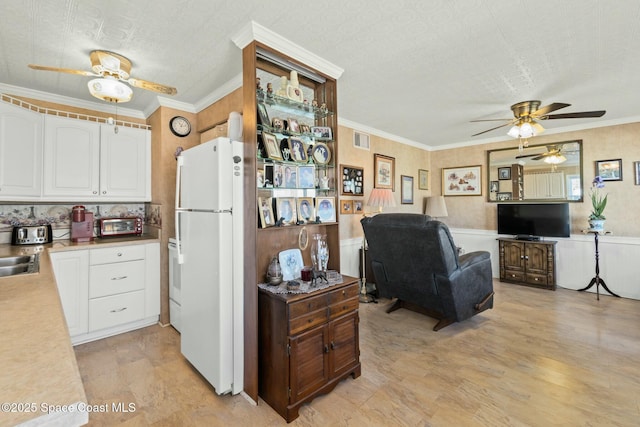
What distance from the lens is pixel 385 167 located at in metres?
4.71

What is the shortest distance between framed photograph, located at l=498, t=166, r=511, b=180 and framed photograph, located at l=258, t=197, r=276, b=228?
15.4ft

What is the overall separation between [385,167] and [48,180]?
426 cm

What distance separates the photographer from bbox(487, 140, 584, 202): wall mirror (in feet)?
14.4

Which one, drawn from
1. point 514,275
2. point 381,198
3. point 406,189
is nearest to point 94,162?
point 381,198

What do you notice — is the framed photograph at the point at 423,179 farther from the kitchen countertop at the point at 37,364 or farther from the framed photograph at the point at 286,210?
the kitchen countertop at the point at 37,364

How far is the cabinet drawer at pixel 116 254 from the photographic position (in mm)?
2764

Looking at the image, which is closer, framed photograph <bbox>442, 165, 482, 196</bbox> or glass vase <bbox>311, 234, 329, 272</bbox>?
glass vase <bbox>311, 234, 329, 272</bbox>

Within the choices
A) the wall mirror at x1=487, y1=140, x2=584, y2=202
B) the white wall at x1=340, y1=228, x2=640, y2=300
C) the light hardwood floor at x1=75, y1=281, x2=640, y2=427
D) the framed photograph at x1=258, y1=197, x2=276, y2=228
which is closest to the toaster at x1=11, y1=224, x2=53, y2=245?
the light hardwood floor at x1=75, y1=281, x2=640, y2=427

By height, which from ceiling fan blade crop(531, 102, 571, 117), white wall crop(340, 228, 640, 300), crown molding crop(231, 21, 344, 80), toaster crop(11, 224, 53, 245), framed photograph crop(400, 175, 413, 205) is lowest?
white wall crop(340, 228, 640, 300)

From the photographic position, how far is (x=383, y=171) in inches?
184

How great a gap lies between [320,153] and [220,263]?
115 cm

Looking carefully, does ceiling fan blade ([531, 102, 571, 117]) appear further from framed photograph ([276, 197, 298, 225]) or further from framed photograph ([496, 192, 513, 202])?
framed photograph ([276, 197, 298, 225])

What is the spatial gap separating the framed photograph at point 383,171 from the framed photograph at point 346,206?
657 mm

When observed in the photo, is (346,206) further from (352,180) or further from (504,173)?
(504,173)
